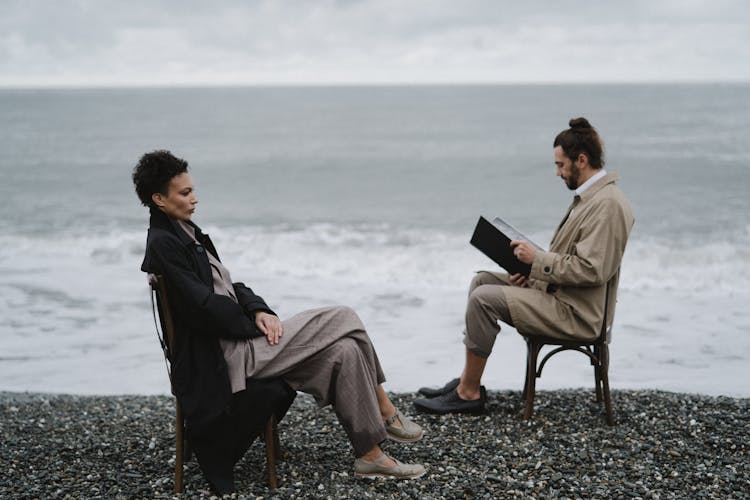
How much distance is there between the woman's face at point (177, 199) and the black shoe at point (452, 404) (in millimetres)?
2055

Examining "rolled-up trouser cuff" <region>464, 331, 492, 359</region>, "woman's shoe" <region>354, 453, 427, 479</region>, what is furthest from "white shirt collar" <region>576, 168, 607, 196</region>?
"woman's shoe" <region>354, 453, 427, 479</region>

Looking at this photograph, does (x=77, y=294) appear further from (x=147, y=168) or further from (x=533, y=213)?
(x=533, y=213)

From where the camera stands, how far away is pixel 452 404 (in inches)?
183

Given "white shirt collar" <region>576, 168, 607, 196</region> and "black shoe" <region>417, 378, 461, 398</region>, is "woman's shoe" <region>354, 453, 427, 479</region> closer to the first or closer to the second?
"black shoe" <region>417, 378, 461, 398</region>

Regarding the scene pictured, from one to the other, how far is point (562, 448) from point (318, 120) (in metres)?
53.0

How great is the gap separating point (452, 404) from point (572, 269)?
1.20 m

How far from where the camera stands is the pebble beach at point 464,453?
3.54m

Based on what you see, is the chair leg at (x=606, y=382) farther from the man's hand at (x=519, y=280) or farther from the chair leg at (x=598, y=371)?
the man's hand at (x=519, y=280)

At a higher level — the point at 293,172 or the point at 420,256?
the point at 293,172

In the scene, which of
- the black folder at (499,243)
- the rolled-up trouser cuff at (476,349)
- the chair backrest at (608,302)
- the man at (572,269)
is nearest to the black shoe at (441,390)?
the man at (572,269)

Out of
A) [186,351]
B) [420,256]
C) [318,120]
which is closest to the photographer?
[186,351]

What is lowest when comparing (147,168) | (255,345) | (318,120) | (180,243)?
(255,345)

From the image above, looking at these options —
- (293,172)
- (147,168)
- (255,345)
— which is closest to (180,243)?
(147,168)

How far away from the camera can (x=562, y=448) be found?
4.04m
